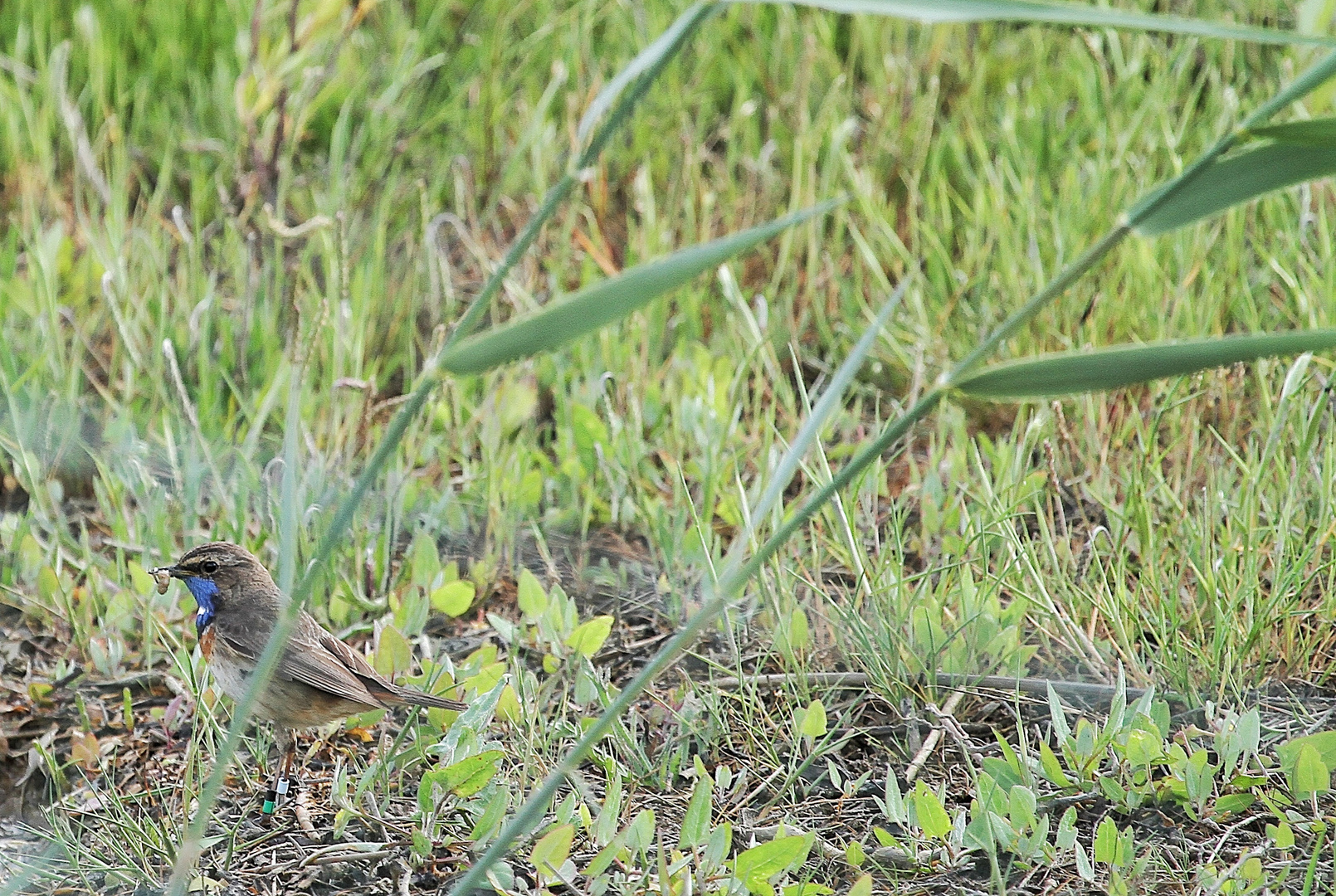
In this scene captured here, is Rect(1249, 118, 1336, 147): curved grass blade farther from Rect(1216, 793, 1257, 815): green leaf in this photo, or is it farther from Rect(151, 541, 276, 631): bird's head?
Rect(151, 541, 276, 631): bird's head

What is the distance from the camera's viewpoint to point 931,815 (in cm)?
243

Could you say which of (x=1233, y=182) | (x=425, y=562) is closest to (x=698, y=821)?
(x=425, y=562)

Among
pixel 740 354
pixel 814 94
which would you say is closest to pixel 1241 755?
pixel 740 354

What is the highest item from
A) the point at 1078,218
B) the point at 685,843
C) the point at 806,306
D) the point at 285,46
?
the point at 285,46

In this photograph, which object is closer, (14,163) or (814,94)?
(14,163)

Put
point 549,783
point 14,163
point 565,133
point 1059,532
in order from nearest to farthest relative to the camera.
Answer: point 549,783, point 1059,532, point 14,163, point 565,133

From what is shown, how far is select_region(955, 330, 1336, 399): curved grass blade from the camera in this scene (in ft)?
5.90

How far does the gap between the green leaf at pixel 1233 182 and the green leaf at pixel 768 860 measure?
113cm

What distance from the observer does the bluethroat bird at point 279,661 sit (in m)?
2.78

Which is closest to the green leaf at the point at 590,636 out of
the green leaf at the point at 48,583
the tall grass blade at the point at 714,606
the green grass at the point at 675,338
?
the green grass at the point at 675,338

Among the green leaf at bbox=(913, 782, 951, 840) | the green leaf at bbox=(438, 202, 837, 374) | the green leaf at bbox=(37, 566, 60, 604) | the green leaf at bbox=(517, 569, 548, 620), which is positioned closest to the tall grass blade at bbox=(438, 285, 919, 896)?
the green leaf at bbox=(438, 202, 837, 374)

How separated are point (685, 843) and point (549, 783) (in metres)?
0.64

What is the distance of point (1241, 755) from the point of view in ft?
8.68

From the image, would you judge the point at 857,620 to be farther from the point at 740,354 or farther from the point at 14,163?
the point at 14,163
